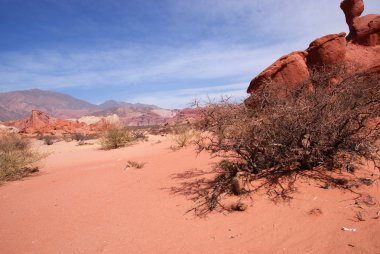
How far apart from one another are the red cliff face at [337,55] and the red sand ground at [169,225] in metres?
5.18

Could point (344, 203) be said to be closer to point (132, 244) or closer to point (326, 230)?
point (326, 230)

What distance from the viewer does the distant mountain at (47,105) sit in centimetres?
12153

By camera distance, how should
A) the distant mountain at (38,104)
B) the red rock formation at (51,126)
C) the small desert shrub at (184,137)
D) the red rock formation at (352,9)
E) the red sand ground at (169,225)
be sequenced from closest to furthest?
the red sand ground at (169,225) < the small desert shrub at (184,137) < the red rock formation at (352,9) < the red rock formation at (51,126) < the distant mountain at (38,104)

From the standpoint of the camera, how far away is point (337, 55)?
10.9m

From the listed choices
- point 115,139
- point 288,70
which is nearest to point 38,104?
point 115,139

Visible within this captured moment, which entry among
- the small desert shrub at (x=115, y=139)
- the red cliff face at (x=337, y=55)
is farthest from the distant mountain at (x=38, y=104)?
the red cliff face at (x=337, y=55)

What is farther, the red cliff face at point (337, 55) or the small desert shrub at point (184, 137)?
the small desert shrub at point (184, 137)

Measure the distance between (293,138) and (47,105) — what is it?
17041cm

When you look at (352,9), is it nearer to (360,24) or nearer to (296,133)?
(360,24)

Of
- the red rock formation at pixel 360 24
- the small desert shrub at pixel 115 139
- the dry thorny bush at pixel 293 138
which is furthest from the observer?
the small desert shrub at pixel 115 139

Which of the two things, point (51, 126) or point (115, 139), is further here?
point (51, 126)

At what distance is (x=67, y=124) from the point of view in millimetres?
34812

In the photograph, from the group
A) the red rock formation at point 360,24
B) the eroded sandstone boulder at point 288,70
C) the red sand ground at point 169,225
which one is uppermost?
the red rock formation at point 360,24

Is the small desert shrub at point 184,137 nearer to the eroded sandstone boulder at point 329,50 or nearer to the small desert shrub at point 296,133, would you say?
the eroded sandstone boulder at point 329,50
